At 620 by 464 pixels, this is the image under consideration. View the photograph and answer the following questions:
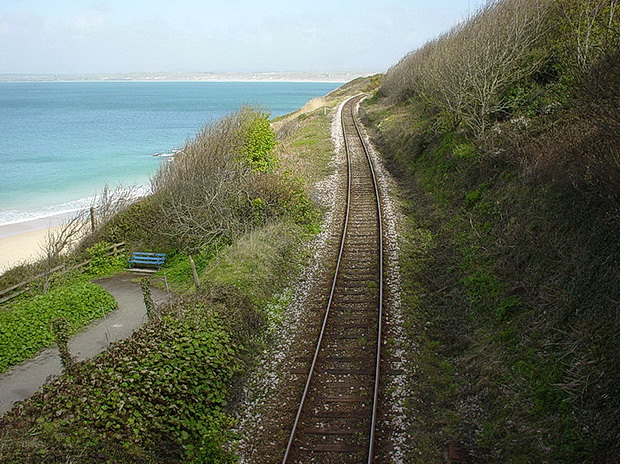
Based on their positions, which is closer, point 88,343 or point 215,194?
point 88,343

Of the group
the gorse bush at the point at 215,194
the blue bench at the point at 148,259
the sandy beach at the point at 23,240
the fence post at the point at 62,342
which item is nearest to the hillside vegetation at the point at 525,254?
the gorse bush at the point at 215,194

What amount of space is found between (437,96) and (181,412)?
22.4 m

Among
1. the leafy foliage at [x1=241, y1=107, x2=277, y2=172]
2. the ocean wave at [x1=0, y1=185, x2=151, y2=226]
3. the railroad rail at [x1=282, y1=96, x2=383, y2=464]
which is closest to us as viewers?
the railroad rail at [x1=282, y1=96, x2=383, y2=464]

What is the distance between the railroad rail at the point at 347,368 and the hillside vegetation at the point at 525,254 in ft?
2.96

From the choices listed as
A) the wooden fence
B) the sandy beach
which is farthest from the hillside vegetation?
the sandy beach

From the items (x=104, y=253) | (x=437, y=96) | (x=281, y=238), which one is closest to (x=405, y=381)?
(x=281, y=238)

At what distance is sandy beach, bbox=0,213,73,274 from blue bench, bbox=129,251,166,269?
868 centimetres

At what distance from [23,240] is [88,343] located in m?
23.0

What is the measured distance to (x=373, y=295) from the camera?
13.3 m

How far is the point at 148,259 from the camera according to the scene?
20250 mm

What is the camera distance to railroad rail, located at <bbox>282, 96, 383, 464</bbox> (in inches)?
324

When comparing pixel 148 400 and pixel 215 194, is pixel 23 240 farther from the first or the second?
pixel 148 400

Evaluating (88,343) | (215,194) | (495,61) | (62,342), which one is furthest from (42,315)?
(495,61)

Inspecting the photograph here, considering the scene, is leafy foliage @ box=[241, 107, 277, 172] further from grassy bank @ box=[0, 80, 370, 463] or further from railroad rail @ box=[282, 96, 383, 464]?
railroad rail @ box=[282, 96, 383, 464]
